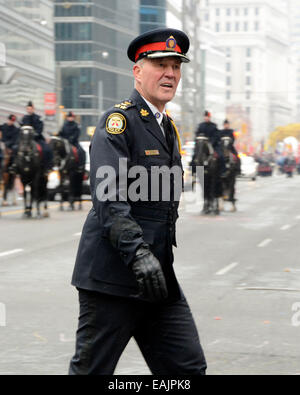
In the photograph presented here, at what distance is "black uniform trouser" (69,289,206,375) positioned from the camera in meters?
4.30

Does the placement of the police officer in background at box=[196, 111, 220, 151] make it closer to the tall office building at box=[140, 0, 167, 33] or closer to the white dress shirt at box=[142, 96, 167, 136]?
the white dress shirt at box=[142, 96, 167, 136]

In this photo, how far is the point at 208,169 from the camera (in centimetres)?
2394

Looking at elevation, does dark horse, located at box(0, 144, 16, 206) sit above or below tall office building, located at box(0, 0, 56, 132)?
below

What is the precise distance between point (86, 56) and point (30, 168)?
79.5 meters

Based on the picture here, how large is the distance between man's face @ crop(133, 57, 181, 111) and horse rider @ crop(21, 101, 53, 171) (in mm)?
16379

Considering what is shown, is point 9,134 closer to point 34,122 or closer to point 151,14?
point 34,122

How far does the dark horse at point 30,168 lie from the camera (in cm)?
2081

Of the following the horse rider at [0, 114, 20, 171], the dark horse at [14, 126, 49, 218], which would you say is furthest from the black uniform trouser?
the horse rider at [0, 114, 20, 171]

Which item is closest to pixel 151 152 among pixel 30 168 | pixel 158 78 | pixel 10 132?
pixel 158 78

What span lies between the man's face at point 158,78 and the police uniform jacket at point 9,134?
20.4 m

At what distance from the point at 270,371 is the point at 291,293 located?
161 inches

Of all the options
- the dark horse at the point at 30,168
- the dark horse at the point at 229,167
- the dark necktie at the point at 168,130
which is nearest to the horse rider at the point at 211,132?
the dark horse at the point at 229,167

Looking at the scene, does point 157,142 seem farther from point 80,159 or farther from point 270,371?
point 80,159

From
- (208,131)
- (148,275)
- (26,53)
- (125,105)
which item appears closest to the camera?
(148,275)
